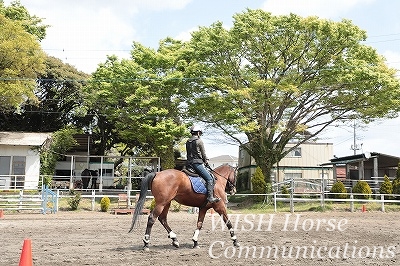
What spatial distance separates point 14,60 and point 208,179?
72.7 feet

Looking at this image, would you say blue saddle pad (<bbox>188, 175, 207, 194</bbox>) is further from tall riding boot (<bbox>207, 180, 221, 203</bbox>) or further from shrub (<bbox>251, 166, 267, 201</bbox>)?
shrub (<bbox>251, 166, 267, 201</bbox>)

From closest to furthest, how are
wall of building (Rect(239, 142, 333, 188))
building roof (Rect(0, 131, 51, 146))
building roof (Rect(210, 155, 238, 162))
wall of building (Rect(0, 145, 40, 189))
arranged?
building roof (Rect(0, 131, 51, 146)), wall of building (Rect(0, 145, 40, 189)), wall of building (Rect(239, 142, 333, 188)), building roof (Rect(210, 155, 238, 162))

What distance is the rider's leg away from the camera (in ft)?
31.2

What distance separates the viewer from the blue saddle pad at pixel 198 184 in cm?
952

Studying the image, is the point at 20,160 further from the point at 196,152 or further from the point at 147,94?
the point at 196,152

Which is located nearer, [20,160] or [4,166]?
[4,166]

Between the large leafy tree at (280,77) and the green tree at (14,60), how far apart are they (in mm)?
10898

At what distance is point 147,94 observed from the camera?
29156 mm

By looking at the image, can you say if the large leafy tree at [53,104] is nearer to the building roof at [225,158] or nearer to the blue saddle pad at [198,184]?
the blue saddle pad at [198,184]

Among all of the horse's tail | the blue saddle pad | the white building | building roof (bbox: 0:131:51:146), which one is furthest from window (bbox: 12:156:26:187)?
the blue saddle pad

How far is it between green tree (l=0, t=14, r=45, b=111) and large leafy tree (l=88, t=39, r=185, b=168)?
5.01m

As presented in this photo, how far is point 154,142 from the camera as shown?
102 feet

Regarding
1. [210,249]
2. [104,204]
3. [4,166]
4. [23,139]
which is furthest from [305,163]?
[210,249]

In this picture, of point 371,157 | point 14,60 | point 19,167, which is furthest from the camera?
point 371,157
